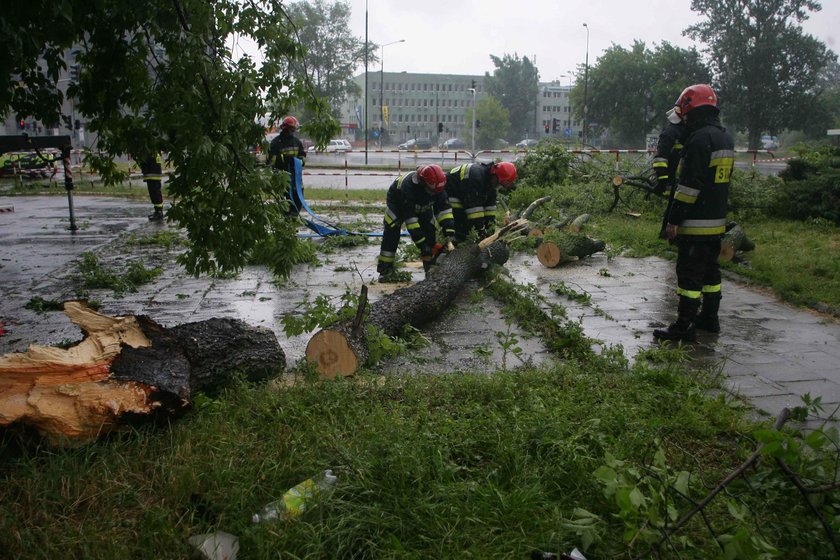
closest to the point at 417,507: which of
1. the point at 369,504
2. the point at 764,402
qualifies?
the point at 369,504

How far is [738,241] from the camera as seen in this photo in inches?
359

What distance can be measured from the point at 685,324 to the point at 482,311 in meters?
2.02

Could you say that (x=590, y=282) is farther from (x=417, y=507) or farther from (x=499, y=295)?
(x=417, y=507)

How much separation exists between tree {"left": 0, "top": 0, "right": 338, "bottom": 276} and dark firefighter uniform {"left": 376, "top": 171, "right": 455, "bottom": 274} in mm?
3434

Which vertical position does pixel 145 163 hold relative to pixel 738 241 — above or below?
above

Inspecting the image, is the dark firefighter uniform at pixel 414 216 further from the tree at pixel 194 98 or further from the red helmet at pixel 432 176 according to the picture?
the tree at pixel 194 98

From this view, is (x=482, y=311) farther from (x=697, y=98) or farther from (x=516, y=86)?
(x=516, y=86)

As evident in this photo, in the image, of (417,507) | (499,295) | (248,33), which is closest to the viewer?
(417,507)

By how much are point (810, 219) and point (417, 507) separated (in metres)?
10.8

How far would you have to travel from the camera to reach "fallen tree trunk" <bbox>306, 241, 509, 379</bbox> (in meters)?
4.58

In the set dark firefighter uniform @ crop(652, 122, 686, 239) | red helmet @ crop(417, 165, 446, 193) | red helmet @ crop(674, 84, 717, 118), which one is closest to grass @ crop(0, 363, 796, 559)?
red helmet @ crop(674, 84, 717, 118)

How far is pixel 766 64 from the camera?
50625 millimetres

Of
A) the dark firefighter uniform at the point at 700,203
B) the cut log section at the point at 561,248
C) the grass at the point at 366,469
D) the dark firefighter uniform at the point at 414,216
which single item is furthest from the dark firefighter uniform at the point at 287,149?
the grass at the point at 366,469

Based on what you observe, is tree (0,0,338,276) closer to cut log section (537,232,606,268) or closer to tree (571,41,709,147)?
cut log section (537,232,606,268)
